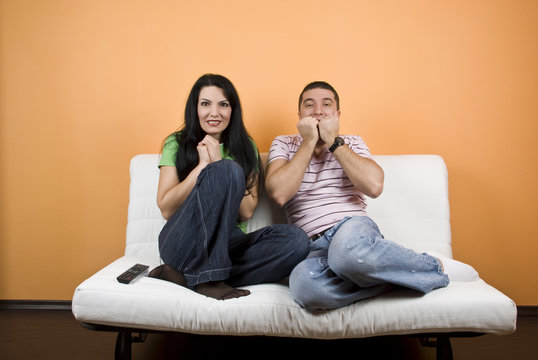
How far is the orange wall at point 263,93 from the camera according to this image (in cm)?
211

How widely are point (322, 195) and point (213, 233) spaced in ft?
1.76

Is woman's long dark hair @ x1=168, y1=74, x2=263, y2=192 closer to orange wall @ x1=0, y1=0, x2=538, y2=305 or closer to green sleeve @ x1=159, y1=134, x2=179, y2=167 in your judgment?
green sleeve @ x1=159, y1=134, x2=179, y2=167

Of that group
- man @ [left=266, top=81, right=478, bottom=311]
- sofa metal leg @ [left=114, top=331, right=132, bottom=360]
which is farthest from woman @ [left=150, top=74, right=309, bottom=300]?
sofa metal leg @ [left=114, top=331, right=132, bottom=360]

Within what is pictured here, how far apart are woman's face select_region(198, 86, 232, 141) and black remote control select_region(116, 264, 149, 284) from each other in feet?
2.05

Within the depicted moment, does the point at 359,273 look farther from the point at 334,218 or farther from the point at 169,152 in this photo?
the point at 169,152

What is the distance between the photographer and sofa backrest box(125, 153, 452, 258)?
5.77 ft

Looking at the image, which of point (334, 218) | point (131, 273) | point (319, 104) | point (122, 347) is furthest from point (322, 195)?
point (122, 347)

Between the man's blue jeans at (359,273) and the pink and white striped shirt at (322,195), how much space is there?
31cm

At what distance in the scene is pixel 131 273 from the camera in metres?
1.33

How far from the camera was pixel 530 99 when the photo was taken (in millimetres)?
2107

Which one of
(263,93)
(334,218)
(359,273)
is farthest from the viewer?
(263,93)

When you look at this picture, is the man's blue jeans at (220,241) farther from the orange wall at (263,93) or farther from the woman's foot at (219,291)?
the orange wall at (263,93)

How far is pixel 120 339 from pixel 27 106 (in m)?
1.50

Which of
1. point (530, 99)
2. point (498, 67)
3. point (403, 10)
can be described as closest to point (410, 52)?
point (403, 10)
